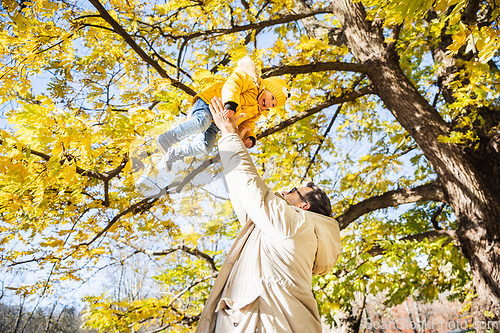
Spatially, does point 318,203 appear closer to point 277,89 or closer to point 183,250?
point 277,89

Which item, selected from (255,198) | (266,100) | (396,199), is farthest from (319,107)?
(255,198)

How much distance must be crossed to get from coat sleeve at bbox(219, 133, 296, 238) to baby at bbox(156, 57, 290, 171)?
2.65ft

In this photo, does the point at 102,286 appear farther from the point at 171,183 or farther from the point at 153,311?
the point at 171,183

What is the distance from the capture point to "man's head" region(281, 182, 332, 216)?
189 cm

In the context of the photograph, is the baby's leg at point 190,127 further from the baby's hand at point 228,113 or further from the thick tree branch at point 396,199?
the thick tree branch at point 396,199

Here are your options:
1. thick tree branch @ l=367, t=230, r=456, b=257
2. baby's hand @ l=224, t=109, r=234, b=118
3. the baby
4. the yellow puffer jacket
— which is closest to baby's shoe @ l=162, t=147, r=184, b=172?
the baby

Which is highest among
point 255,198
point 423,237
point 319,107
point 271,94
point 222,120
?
point 319,107

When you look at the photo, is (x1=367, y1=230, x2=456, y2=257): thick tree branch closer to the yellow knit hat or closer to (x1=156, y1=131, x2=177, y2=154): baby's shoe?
the yellow knit hat

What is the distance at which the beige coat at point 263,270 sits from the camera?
139cm

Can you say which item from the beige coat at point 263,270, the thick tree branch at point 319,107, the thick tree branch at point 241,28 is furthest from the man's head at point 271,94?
the thick tree branch at point 241,28

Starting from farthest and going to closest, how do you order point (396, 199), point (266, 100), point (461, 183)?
point (396, 199), point (461, 183), point (266, 100)

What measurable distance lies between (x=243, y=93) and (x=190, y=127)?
496mm

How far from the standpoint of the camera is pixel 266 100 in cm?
259

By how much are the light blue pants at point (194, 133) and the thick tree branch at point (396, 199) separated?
9.33 feet
